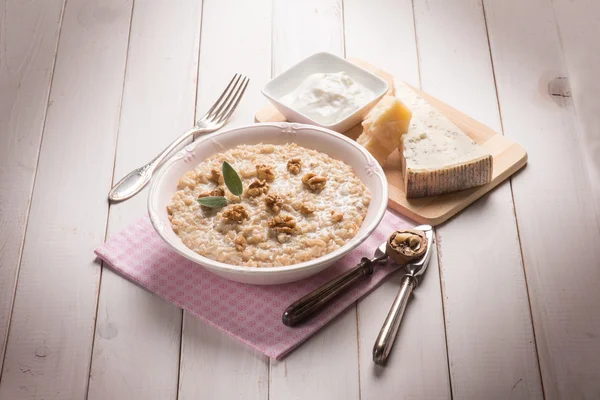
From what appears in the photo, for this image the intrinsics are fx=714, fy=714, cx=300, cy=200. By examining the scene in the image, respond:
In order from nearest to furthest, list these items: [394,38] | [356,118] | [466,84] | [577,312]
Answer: [577,312] → [356,118] → [466,84] → [394,38]

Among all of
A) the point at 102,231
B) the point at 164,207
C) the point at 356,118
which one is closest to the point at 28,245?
the point at 102,231

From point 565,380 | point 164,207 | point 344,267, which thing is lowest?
point 565,380

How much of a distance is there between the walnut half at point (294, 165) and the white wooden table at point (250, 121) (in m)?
0.48

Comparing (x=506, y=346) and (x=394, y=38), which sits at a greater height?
(x=394, y=38)

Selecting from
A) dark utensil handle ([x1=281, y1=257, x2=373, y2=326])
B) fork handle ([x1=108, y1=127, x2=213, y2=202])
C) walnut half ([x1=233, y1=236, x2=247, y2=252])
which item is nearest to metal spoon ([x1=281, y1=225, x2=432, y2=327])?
dark utensil handle ([x1=281, y1=257, x2=373, y2=326])

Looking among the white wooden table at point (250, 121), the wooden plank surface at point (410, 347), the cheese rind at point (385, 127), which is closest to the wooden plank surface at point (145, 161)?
the white wooden table at point (250, 121)

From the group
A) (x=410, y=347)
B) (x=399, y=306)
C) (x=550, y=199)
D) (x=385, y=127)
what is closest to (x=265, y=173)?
(x=385, y=127)

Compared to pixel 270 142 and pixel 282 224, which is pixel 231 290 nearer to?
pixel 282 224

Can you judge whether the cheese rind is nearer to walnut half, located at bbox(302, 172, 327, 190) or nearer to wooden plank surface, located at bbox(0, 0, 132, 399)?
walnut half, located at bbox(302, 172, 327, 190)

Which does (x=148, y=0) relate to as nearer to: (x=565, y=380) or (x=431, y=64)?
(x=431, y=64)

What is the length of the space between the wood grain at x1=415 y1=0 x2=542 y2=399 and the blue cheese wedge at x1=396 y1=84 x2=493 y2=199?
0.37 feet

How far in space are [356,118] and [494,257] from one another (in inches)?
30.4

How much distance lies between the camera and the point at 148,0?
11.4 feet

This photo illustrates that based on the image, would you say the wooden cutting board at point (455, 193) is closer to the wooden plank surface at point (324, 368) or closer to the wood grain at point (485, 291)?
the wood grain at point (485, 291)
